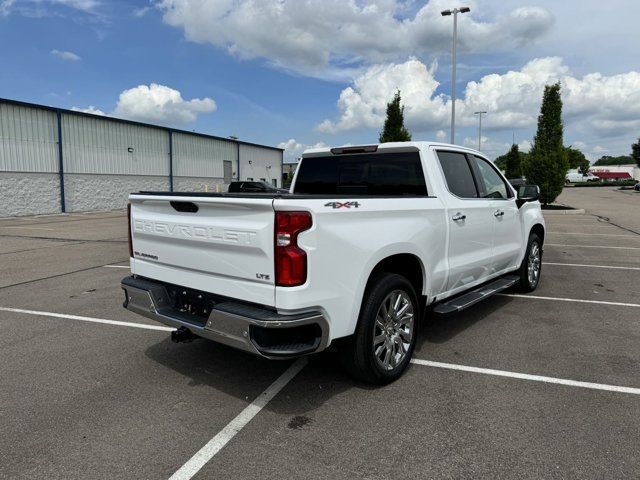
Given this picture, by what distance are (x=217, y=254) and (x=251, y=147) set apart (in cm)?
4261

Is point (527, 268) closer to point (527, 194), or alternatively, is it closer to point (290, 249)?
point (527, 194)

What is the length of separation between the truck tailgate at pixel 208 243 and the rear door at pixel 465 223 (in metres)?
2.09

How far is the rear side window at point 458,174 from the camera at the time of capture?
186 inches

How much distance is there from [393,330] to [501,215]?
2547 millimetres

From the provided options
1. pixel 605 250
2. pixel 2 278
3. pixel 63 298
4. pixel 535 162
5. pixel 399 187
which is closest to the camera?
pixel 399 187

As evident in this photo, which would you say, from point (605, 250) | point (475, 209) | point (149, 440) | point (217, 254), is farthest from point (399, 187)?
point (605, 250)

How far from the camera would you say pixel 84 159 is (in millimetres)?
26453

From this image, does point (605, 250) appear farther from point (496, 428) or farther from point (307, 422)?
point (307, 422)

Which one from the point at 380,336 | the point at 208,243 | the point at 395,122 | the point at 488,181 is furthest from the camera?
the point at 395,122

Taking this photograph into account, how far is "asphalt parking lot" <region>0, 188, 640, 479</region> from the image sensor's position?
8.91 feet

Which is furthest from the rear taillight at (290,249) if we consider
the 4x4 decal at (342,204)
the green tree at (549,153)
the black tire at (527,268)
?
the green tree at (549,153)

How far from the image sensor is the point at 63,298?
6.54 m

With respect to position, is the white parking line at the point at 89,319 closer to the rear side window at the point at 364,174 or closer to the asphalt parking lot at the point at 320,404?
the asphalt parking lot at the point at 320,404

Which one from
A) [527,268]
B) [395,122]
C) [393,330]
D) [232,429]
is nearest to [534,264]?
[527,268]
